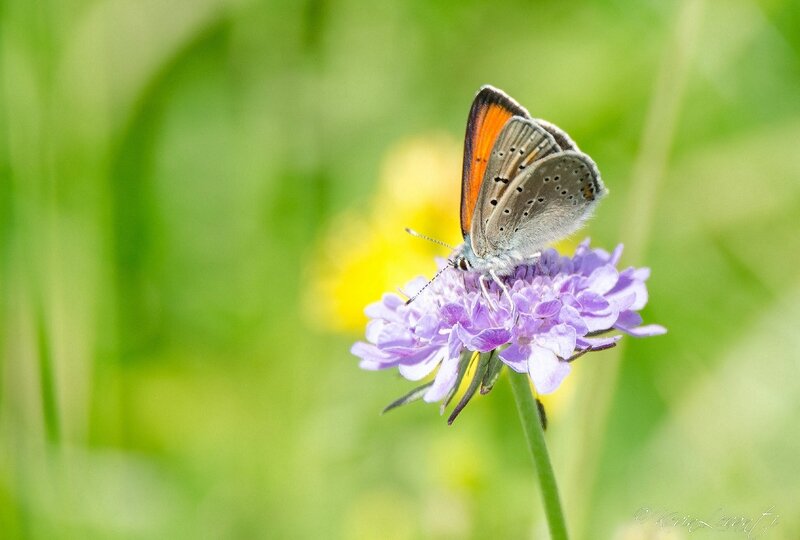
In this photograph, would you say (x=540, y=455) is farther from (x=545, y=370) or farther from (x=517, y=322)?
(x=517, y=322)

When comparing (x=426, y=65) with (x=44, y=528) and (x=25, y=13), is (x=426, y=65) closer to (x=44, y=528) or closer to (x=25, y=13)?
(x=25, y=13)

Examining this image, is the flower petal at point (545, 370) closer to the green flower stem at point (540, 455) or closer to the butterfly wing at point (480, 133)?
the green flower stem at point (540, 455)

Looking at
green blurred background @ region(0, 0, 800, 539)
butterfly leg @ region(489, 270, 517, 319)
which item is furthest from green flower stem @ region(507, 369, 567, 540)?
green blurred background @ region(0, 0, 800, 539)

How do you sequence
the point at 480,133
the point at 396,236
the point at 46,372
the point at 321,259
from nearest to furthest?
1. the point at 480,133
2. the point at 46,372
3. the point at 396,236
4. the point at 321,259

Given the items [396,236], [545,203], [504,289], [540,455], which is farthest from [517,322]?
[396,236]

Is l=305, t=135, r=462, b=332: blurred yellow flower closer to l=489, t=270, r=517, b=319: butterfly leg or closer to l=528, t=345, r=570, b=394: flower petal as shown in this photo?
l=489, t=270, r=517, b=319: butterfly leg
